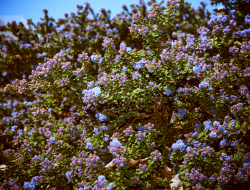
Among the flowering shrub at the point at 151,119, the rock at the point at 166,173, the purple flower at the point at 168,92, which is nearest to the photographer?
the flowering shrub at the point at 151,119

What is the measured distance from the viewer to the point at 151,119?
3.40 metres

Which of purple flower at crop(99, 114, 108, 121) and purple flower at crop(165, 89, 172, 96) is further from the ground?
purple flower at crop(165, 89, 172, 96)

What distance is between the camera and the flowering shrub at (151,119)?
91.0 inches

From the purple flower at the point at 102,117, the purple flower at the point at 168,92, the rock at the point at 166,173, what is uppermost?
the purple flower at the point at 168,92

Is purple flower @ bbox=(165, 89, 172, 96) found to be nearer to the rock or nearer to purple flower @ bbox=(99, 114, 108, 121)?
purple flower @ bbox=(99, 114, 108, 121)

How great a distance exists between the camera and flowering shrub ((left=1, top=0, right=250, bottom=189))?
7.59 ft

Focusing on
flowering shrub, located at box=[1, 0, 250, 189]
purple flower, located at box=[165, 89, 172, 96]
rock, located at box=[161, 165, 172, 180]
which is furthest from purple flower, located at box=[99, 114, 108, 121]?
rock, located at box=[161, 165, 172, 180]

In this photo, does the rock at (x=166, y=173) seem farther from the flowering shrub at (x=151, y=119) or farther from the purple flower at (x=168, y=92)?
the purple flower at (x=168, y=92)

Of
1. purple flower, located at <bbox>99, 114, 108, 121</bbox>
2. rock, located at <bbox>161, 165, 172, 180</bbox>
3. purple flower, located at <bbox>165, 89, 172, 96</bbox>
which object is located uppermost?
purple flower, located at <bbox>165, 89, 172, 96</bbox>

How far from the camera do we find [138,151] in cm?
263

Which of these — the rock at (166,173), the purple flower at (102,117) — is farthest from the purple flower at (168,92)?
the rock at (166,173)

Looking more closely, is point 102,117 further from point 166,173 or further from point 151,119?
point 166,173

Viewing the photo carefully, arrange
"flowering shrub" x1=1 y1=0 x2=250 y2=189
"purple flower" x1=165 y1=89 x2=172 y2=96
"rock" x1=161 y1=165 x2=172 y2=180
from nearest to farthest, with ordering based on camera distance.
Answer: "flowering shrub" x1=1 y1=0 x2=250 y2=189 < "purple flower" x1=165 y1=89 x2=172 y2=96 < "rock" x1=161 y1=165 x2=172 y2=180

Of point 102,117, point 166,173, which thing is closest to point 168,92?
point 102,117
